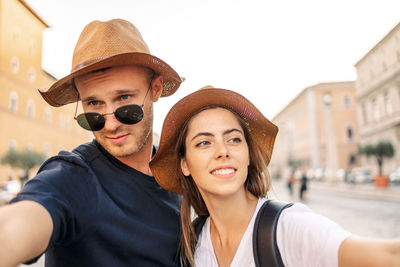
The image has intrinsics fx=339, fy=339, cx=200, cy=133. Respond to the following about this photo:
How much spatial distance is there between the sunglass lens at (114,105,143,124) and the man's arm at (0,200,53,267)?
30.9 inches

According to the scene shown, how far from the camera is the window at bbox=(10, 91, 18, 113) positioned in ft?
94.4

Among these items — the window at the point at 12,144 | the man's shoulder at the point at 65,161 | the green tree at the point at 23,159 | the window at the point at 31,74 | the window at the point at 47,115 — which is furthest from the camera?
the window at the point at 47,115

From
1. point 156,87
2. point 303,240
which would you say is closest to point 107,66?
point 156,87

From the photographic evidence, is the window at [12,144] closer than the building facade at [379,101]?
Yes

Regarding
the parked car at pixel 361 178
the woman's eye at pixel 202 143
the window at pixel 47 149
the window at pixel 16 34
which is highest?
the window at pixel 16 34

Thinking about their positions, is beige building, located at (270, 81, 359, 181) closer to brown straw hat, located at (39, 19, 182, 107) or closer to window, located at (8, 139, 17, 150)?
window, located at (8, 139, 17, 150)

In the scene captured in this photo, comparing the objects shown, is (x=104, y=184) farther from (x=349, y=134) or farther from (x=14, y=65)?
(x=349, y=134)

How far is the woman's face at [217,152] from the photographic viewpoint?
1901 mm

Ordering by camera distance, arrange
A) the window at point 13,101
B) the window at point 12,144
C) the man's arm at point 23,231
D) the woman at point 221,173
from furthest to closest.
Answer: the window at point 13,101
the window at point 12,144
the woman at point 221,173
the man's arm at point 23,231

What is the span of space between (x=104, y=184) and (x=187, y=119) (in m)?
0.78

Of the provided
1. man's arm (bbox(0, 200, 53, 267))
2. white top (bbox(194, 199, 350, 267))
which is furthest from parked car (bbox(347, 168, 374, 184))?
man's arm (bbox(0, 200, 53, 267))

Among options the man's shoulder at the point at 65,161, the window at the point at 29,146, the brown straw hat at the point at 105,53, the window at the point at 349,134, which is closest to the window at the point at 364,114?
the window at the point at 349,134

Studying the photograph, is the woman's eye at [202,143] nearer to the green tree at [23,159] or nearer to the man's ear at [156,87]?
the man's ear at [156,87]

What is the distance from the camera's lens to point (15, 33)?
A: 27062 mm
